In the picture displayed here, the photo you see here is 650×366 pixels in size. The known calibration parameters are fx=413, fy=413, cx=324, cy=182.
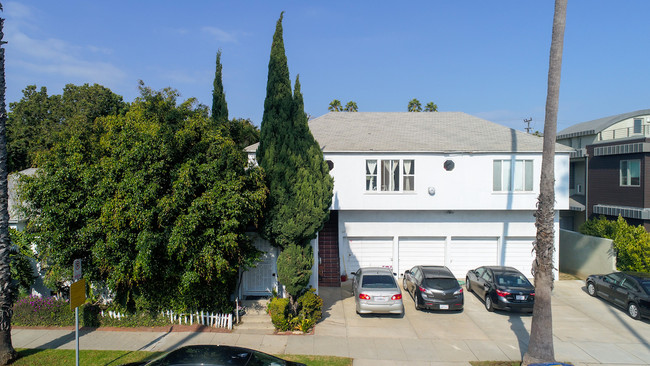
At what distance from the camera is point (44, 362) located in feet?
33.3

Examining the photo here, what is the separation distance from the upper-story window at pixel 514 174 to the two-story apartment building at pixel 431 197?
0.15 ft

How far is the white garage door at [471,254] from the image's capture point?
63.4 feet

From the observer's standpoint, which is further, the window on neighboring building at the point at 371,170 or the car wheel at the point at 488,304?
the window on neighboring building at the point at 371,170

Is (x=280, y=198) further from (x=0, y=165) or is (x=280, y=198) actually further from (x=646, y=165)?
(x=646, y=165)

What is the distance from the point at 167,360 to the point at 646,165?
22303mm

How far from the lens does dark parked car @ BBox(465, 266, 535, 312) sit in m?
14.3

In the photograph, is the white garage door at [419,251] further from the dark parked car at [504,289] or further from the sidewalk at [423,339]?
the sidewalk at [423,339]

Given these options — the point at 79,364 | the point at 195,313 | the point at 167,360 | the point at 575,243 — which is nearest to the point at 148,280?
the point at 195,313

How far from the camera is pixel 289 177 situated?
43.6 ft

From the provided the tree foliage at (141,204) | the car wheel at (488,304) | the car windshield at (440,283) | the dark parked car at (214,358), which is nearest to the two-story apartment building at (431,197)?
the car wheel at (488,304)

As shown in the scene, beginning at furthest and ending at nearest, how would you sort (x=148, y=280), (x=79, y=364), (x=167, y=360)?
(x=148, y=280) < (x=79, y=364) < (x=167, y=360)

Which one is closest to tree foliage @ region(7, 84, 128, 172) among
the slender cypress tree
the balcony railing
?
the slender cypress tree

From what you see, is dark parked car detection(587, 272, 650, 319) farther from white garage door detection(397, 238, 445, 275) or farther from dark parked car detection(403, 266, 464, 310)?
white garage door detection(397, 238, 445, 275)

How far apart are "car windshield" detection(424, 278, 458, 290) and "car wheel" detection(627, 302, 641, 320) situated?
240 inches
